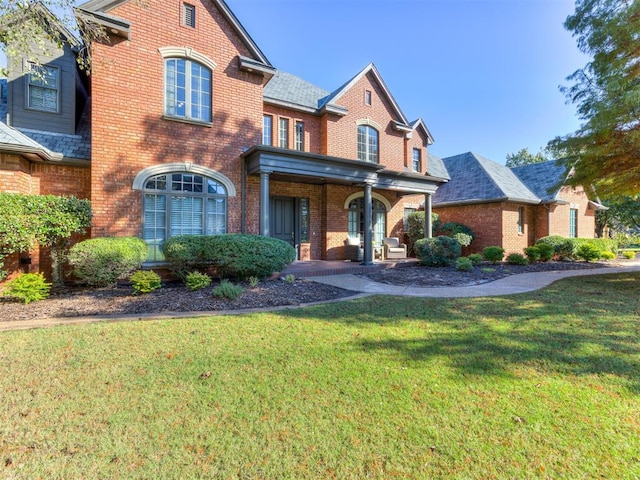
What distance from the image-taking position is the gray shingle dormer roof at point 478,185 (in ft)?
50.9

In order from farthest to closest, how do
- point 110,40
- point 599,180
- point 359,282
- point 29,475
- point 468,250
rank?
A: point 468,250
point 599,180
point 359,282
point 110,40
point 29,475

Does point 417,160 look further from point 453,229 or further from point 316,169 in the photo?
point 316,169

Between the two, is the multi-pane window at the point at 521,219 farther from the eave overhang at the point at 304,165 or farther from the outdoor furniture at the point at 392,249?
the eave overhang at the point at 304,165

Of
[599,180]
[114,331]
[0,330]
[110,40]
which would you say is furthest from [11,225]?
[599,180]

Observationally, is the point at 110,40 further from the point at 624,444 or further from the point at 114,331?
the point at 624,444

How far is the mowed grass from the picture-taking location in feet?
6.53

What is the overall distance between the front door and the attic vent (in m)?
5.99

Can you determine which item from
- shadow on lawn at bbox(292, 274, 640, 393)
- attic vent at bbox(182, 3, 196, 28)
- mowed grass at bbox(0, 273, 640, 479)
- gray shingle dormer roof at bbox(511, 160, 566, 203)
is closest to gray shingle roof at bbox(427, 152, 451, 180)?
gray shingle dormer roof at bbox(511, 160, 566, 203)

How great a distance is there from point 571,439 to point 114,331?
208 inches

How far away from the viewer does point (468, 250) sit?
638 inches

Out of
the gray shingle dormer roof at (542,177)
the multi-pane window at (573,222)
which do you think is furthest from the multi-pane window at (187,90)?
the multi-pane window at (573,222)

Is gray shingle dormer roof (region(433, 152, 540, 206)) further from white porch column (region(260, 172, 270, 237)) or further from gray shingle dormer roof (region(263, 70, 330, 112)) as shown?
white porch column (region(260, 172, 270, 237))

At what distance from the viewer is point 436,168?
18.5 meters

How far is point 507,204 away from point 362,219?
7703mm
